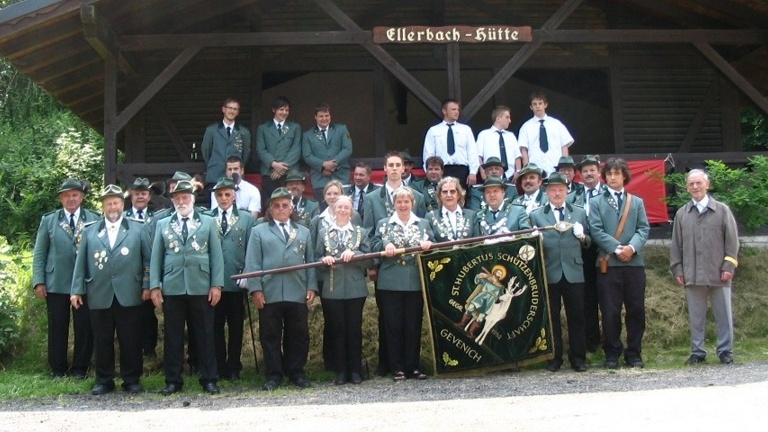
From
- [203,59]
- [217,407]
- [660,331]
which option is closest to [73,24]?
[203,59]

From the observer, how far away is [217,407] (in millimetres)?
7656

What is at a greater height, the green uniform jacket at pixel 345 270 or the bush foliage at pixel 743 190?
the bush foliage at pixel 743 190

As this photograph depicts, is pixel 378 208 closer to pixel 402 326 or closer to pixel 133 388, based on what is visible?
pixel 402 326

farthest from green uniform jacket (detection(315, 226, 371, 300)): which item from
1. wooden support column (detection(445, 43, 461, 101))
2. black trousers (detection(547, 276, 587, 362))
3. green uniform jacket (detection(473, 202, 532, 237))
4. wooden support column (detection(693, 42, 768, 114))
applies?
wooden support column (detection(693, 42, 768, 114))

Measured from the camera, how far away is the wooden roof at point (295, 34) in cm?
1092

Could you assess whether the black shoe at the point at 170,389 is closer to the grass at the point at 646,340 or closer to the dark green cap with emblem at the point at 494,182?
the grass at the point at 646,340

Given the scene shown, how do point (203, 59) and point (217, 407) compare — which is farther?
point (203, 59)

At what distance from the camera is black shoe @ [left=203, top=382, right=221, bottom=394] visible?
8466 millimetres

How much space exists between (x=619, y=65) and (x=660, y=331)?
17.6 ft

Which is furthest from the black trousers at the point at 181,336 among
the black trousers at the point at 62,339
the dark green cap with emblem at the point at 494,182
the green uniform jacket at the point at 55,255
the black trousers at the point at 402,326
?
the dark green cap with emblem at the point at 494,182

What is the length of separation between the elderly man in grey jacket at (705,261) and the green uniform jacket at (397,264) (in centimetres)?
246

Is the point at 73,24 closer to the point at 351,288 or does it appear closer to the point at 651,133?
the point at 351,288

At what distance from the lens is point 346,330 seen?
348 inches

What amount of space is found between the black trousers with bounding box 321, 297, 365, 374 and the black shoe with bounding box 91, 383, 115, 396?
1.97 m
